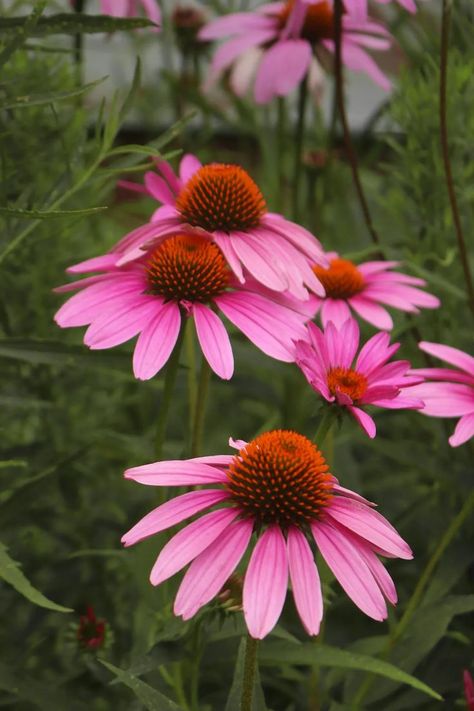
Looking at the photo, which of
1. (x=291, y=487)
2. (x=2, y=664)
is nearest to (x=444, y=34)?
(x=291, y=487)

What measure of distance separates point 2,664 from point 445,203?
0.47 metres

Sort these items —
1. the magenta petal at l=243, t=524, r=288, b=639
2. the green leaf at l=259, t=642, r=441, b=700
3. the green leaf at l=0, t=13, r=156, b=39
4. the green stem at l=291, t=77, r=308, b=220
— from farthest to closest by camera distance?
the green stem at l=291, t=77, r=308, b=220, the green leaf at l=0, t=13, r=156, b=39, the green leaf at l=259, t=642, r=441, b=700, the magenta petal at l=243, t=524, r=288, b=639

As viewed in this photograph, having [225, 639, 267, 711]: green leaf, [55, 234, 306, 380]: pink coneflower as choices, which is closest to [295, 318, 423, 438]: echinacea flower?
[55, 234, 306, 380]: pink coneflower

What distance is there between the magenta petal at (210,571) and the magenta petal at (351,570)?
0.03m

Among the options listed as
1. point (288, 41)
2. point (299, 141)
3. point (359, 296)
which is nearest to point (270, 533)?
point (359, 296)

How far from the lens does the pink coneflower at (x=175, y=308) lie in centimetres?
47

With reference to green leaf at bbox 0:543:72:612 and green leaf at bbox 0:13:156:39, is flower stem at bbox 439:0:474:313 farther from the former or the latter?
green leaf at bbox 0:543:72:612

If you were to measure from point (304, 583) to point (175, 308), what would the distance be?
18cm

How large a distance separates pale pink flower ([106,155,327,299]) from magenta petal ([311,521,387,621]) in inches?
6.0

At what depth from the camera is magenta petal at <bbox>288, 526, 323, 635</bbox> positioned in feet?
1.19

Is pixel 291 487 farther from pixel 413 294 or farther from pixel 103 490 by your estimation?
pixel 103 490

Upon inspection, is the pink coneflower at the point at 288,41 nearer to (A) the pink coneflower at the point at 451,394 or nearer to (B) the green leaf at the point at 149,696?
(A) the pink coneflower at the point at 451,394

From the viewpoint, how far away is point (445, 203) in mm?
771

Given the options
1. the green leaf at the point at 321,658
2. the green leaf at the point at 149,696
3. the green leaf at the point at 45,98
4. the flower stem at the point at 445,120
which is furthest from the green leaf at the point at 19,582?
the flower stem at the point at 445,120
